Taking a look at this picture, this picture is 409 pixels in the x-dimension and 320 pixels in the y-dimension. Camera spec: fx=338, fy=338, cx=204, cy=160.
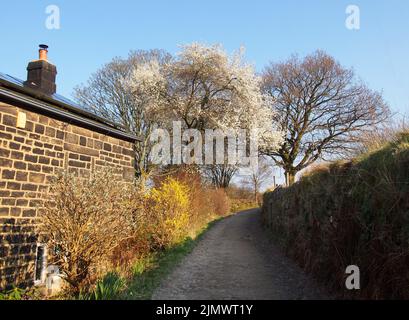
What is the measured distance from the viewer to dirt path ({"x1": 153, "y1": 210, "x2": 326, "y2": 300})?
6.31 metres

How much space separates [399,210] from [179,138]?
58.1 ft

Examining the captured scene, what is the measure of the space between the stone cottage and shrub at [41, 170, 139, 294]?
502 millimetres

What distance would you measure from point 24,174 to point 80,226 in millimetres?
2657

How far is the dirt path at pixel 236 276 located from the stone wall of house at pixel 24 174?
10.9 feet

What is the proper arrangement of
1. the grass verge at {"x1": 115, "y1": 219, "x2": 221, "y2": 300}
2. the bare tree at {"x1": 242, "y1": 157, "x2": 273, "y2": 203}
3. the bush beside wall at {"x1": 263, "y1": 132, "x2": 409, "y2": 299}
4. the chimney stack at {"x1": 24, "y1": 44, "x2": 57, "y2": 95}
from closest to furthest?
the bush beside wall at {"x1": 263, "y1": 132, "x2": 409, "y2": 299}, the grass verge at {"x1": 115, "y1": 219, "x2": 221, "y2": 300}, the chimney stack at {"x1": 24, "y1": 44, "x2": 57, "y2": 95}, the bare tree at {"x1": 242, "y1": 157, "x2": 273, "y2": 203}

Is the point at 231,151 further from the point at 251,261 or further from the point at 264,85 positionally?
the point at 251,261

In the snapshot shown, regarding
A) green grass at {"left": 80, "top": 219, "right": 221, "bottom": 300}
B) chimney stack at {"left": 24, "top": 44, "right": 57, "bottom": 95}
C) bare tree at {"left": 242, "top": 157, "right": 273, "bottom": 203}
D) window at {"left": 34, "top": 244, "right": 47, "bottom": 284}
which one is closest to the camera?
green grass at {"left": 80, "top": 219, "right": 221, "bottom": 300}

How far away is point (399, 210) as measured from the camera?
4.15 meters

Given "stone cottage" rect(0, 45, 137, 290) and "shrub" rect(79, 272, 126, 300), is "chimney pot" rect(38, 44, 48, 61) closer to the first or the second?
"stone cottage" rect(0, 45, 137, 290)

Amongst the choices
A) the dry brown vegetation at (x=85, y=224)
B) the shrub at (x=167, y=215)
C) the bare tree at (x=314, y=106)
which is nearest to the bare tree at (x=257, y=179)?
the bare tree at (x=314, y=106)

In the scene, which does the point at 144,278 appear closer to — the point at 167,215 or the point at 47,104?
the point at 167,215

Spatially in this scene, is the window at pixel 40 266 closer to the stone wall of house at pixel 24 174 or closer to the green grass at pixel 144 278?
the stone wall of house at pixel 24 174

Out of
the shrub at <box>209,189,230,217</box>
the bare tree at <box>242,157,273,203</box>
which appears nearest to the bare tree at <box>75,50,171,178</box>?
the shrub at <box>209,189,230,217</box>
